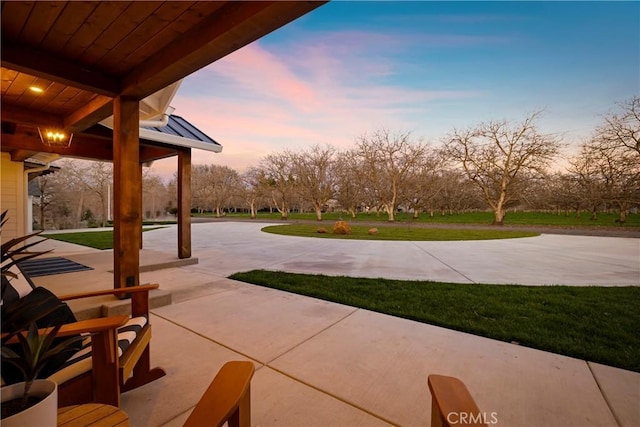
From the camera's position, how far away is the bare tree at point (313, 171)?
24.4 metres

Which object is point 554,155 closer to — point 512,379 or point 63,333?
point 512,379

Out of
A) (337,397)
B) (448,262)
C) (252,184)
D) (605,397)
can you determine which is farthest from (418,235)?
(252,184)

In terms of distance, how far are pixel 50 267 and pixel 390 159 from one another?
21.0 meters

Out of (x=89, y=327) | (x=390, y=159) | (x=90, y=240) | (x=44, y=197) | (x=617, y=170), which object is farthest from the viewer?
(x=390, y=159)

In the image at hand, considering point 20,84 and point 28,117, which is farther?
point 28,117

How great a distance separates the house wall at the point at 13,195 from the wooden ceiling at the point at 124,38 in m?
6.88

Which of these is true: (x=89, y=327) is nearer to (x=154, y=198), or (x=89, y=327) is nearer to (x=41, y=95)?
(x=41, y=95)

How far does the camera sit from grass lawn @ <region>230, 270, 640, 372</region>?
2510 mm

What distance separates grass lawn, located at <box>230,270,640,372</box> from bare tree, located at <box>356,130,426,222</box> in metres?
17.6

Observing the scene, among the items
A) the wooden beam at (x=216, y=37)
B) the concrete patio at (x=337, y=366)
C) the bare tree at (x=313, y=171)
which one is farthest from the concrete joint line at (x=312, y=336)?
the bare tree at (x=313, y=171)

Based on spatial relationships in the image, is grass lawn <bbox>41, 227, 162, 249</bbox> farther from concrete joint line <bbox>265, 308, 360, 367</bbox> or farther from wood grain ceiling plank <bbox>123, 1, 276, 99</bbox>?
concrete joint line <bbox>265, 308, 360, 367</bbox>

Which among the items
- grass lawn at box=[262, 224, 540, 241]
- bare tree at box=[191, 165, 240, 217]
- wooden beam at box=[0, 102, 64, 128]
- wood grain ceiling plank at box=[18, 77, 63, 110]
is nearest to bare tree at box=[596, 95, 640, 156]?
grass lawn at box=[262, 224, 540, 241]

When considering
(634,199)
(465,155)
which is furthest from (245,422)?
(465,155)

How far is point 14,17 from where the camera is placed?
206cm
